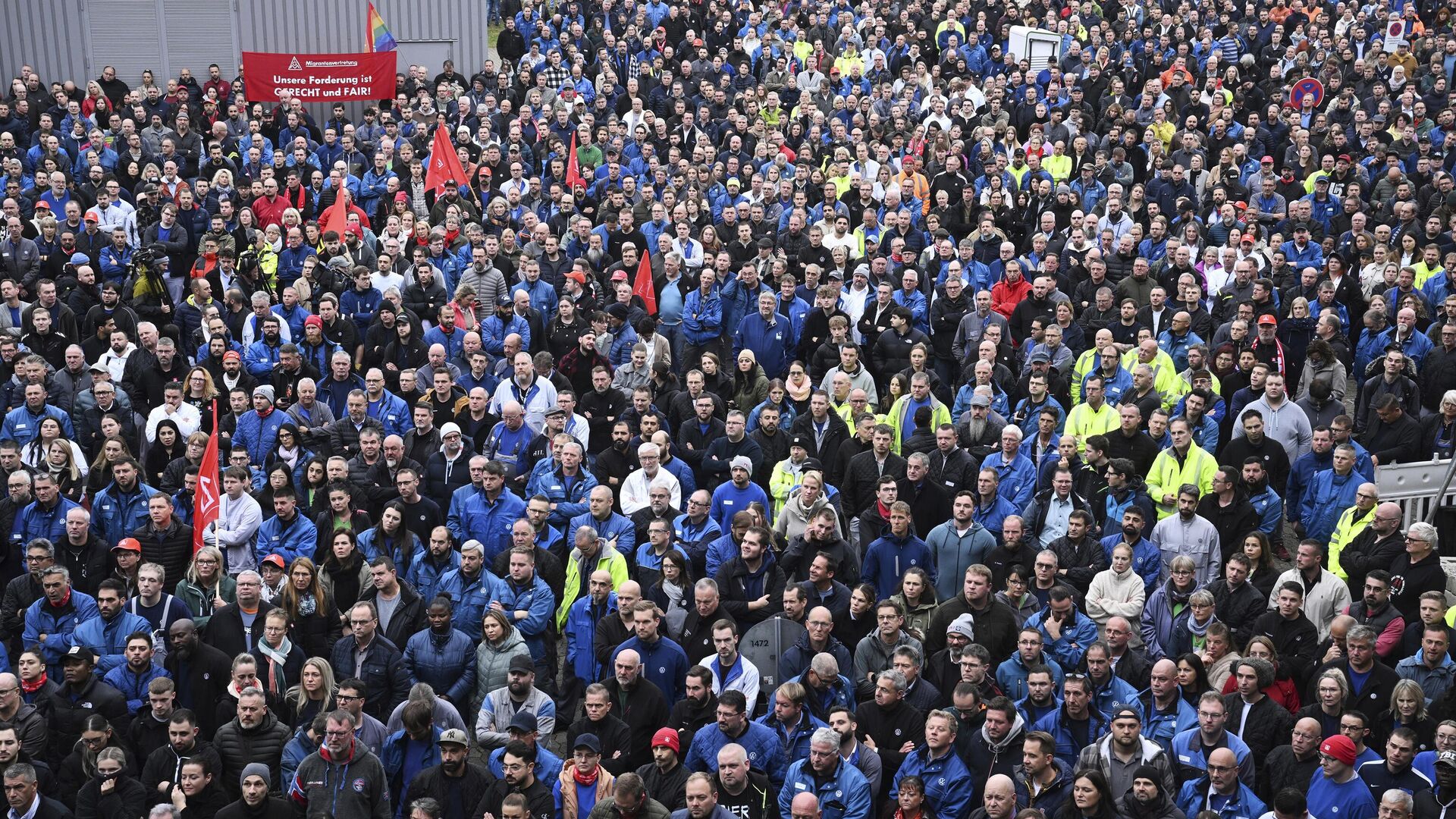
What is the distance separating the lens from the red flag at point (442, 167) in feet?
61.6

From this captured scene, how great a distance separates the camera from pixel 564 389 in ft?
46.0

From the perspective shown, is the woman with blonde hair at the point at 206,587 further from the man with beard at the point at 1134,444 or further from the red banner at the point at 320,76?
the red banner at the point at 320,76

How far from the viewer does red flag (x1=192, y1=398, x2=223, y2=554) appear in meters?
11.7

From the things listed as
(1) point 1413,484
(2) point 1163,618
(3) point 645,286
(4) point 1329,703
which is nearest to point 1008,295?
(3) point 645,286

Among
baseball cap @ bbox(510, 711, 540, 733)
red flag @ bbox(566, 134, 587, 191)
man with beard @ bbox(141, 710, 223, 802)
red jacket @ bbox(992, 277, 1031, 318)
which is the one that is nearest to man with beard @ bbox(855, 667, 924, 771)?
baseball cap @ bbox(510, 711, 540, 733)

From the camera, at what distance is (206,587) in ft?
36.0

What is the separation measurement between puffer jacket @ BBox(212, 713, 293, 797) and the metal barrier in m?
8.70

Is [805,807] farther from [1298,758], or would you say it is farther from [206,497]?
[206,497]

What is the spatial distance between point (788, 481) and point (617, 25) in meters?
14.2

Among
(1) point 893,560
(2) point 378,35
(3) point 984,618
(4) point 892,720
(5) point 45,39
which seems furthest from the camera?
(2) point 378,35

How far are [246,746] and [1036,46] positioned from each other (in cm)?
1869

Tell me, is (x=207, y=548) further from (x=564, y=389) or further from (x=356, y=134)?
(x=356, y=134)

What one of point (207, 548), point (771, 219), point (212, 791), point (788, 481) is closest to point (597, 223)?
point (771, 219)

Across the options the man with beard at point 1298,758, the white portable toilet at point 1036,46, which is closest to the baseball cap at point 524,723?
the man with beard at point 1298,758
